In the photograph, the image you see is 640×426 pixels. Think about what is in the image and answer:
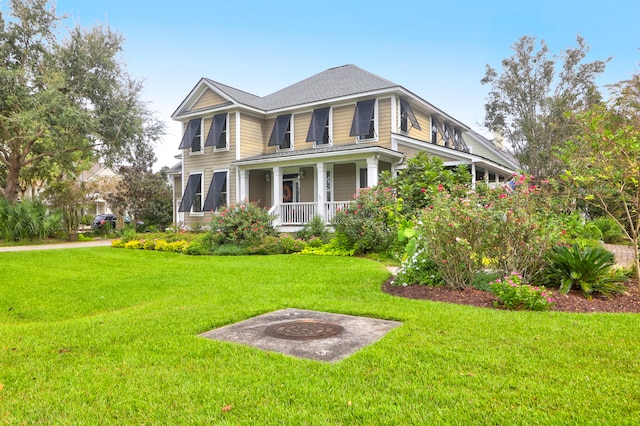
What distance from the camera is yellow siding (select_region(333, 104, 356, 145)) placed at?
16953 millimetres

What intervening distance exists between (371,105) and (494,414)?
1488 centimetres

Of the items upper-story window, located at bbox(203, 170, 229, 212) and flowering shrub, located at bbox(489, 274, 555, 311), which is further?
upper-story window, located at bbox(203, 170, 229, 212)

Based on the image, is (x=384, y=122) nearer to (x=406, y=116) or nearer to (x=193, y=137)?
(x=406, y=116)

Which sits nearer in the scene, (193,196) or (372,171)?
(372,171)

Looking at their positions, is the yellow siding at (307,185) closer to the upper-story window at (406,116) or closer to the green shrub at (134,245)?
the upper-story window at (406,116)

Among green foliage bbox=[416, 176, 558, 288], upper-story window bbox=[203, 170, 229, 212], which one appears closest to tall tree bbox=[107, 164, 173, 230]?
upper-story window bbox=[203, 170, 229, 212]

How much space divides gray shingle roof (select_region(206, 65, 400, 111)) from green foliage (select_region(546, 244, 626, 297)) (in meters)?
10.9

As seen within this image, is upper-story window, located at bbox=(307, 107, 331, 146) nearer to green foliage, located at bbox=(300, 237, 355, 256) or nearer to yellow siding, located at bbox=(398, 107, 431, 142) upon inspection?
yellow siding, located at bbox=(398, 107, 431, 142)

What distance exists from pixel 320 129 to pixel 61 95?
11.1 meters

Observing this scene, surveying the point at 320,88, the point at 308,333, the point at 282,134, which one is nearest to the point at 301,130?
the point at 282,134

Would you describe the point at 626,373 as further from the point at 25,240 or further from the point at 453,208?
the point at 25,240

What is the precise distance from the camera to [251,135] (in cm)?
1903

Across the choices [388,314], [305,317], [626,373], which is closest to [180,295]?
[305,317]

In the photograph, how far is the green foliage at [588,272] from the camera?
5879 millimetres
